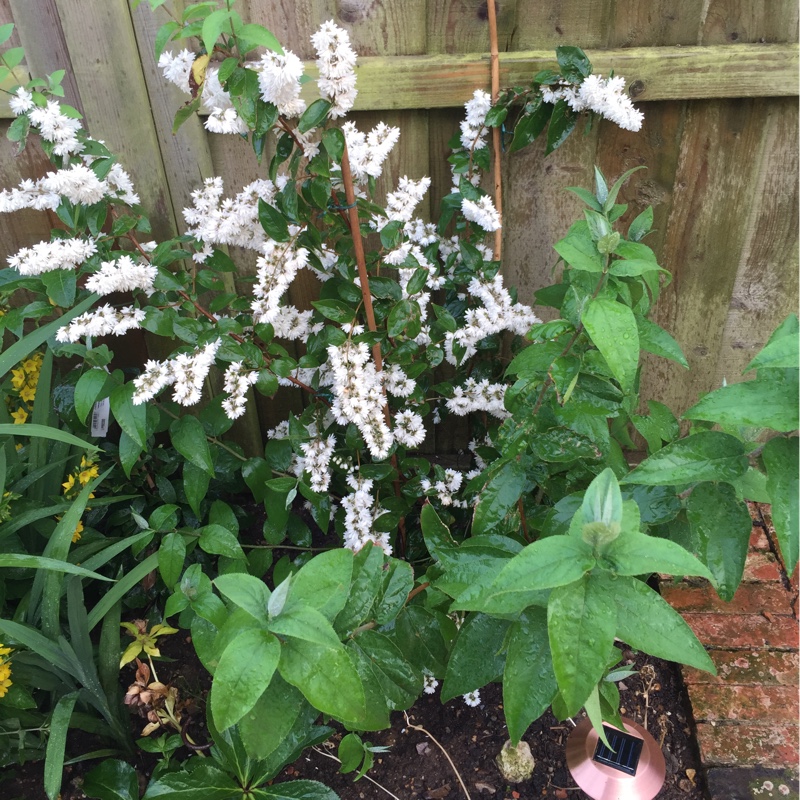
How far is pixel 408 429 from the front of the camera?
171 cm

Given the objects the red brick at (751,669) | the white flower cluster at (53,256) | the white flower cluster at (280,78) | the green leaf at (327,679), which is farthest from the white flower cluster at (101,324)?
the red brick at (751,669)

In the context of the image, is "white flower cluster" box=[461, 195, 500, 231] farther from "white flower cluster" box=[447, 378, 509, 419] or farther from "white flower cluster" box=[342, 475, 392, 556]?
"white flower cluster" box=[342, 475, 392, 556]

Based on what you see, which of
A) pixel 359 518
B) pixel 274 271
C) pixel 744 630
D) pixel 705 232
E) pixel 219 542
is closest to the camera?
pixel 274 271

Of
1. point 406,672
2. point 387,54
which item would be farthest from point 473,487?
point 387,54

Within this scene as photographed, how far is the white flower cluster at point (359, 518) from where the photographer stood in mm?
1674

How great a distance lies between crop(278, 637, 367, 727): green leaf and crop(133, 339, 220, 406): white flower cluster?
2.08ft

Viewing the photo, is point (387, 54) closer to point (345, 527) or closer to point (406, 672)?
point (345, 527)

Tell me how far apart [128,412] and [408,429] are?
659 millimetres

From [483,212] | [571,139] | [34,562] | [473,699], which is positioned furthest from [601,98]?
[34,562]

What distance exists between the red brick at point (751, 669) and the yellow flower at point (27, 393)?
1.95 meters

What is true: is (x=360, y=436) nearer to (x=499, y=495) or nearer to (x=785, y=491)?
(x=499, y=495)

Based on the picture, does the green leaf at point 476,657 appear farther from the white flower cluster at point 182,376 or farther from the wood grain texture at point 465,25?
the wood grain texture at point 465,25

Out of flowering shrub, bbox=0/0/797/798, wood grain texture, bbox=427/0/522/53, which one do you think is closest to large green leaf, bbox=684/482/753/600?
flowering shrub, bbox=0/0/797/798

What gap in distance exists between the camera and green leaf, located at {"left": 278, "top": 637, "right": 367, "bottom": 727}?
931 millimetres
